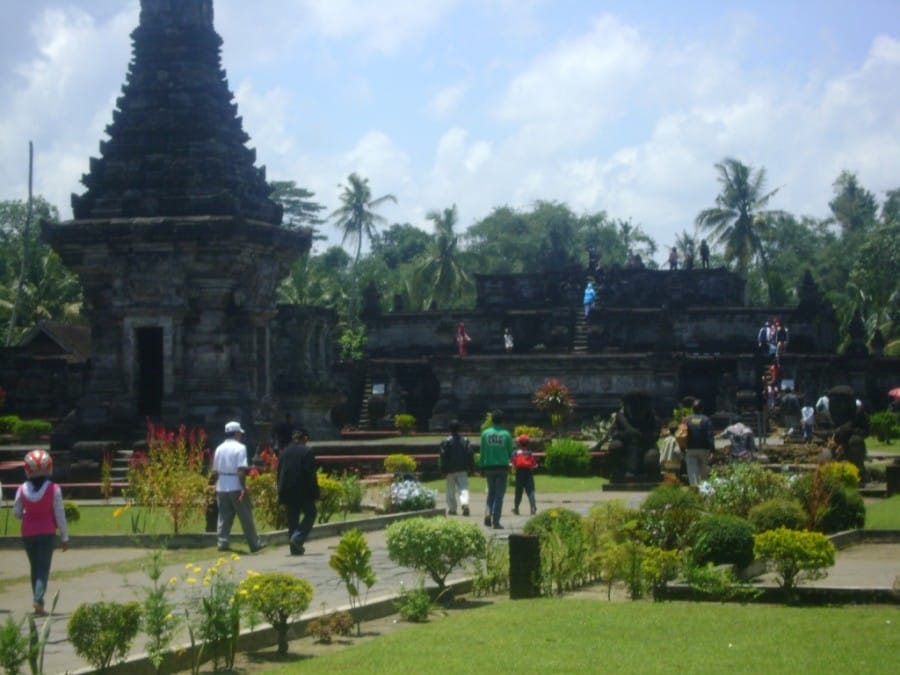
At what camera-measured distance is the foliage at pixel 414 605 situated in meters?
12.0

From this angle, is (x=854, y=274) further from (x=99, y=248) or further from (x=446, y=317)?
(x=99, y=248)

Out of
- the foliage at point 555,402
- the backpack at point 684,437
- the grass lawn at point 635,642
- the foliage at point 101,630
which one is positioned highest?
the foliage at point 555,402

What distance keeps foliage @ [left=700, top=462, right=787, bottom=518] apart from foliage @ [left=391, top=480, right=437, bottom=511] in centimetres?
460

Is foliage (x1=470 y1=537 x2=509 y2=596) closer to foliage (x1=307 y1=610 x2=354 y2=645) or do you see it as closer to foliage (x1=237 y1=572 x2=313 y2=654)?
foliage (x1=307 y1=610 x2=354 y2=645)

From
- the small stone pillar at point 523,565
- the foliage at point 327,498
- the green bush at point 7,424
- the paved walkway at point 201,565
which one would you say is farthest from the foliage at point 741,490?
the green bush at point 7,424

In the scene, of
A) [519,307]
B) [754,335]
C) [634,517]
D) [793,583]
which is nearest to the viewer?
[793,583]

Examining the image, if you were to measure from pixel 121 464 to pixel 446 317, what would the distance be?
28.6 meters

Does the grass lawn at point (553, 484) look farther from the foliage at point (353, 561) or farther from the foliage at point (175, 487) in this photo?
the foliage at point (353, 561)

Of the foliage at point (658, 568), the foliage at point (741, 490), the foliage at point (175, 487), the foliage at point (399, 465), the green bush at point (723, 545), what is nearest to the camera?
the foliage at point (658, 568)

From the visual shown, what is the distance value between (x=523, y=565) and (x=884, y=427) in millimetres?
27095

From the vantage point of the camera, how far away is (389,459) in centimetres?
2531

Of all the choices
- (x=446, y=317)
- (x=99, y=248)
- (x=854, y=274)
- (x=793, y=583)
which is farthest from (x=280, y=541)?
(x=854, y=274)

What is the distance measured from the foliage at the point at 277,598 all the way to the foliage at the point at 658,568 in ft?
11.1

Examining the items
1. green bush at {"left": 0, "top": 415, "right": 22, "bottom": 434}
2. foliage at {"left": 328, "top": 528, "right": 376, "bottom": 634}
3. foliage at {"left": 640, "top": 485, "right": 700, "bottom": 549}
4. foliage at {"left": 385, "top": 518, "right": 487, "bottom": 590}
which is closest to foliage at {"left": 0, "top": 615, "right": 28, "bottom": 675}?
foliage at {"left": 328, "top": 528, "right": 376, "bottom": 634}
